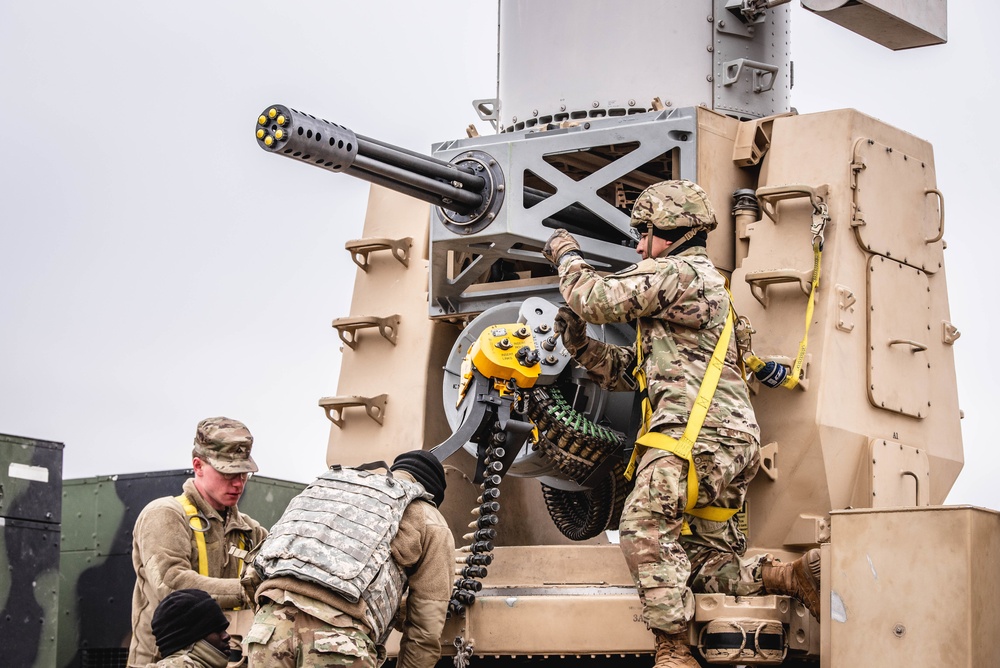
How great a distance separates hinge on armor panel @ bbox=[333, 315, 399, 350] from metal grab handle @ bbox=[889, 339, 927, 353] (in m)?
2.52

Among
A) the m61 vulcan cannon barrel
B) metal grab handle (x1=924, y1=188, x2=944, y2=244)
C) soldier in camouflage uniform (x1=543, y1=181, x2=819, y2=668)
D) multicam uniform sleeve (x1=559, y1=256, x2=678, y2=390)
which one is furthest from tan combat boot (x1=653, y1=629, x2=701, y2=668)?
metal grab handle (x1=924, y1=188, x2=944, y2=244)

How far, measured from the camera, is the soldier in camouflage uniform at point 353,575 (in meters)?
6.42

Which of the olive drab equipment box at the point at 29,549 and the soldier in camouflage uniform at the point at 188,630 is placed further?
the olive drab equipment box at the point at 29,549

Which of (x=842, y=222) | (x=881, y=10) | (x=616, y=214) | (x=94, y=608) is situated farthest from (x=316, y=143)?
(x=94, y=608)

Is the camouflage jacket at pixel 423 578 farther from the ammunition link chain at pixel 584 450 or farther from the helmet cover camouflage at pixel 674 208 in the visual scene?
the helmet cover camouflage at pixel 674 208

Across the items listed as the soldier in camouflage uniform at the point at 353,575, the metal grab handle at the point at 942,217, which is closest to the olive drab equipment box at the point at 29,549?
the soldier in camouflage uniform at the point at 353,575

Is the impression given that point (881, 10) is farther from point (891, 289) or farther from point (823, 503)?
point (823, 503)

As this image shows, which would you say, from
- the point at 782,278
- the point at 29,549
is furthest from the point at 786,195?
the point at 29,549

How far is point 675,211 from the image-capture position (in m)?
7.35

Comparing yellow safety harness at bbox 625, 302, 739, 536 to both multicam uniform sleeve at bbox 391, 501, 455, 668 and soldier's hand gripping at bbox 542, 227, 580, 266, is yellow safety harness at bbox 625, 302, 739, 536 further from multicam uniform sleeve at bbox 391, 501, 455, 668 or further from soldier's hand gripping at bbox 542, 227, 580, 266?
multicam uniform sleeve at bbox 391, 501, 455, 668

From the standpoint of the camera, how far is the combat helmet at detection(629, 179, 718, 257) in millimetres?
7352

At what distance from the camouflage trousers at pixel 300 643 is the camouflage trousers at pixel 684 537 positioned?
117 centimetres

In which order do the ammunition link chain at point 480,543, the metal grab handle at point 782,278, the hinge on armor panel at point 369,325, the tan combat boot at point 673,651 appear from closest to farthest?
the tan combat boot at point 673,651
the ammunition link chain at point 480,543
the metal grab handle at point 782,278
the hinge on armor panel at point 369,325

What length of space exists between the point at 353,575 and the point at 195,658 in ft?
2.74
